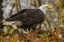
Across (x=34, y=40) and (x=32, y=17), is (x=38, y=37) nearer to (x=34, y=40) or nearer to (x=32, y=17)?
(x=34, y=40)

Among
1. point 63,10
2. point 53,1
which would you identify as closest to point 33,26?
point 63,10

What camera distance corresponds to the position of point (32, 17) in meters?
13.8

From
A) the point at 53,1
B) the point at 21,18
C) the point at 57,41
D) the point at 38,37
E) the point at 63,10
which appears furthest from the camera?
the point at 53,1

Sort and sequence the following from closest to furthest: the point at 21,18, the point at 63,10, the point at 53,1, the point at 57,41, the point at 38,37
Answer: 1. the point at 63,10
2. the point at 57,41
3. the point at 38,37
4. the point at 21,18
5. the point at 53,1

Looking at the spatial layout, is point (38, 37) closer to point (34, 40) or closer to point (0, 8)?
point (34, 40)

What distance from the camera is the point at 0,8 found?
14.1 metres

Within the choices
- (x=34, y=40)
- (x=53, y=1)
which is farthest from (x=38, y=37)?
(x=53, y=1)

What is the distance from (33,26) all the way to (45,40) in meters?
3.49

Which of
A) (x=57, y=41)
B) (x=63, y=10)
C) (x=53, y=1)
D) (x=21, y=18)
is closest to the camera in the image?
(x=63, y=10)

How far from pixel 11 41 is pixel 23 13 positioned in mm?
3204

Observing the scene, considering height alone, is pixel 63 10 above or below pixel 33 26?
above

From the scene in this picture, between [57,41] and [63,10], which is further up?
[63,10]

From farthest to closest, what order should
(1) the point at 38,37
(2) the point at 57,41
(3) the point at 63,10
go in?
(1) the point at 38,37, (2) the point at 57,41, (3) the point at 63,10

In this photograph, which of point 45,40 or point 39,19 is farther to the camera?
point 39,19
